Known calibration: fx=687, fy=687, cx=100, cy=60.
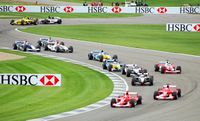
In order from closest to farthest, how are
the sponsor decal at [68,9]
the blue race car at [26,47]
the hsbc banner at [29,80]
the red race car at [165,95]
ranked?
the red race car at [165,95], the hsbc banner at [29,80], the blue race car at [26,47], the sponsor decal at [68,9]

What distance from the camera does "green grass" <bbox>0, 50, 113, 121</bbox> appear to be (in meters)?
35.1

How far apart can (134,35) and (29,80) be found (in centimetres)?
4619

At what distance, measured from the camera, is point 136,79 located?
148 ft

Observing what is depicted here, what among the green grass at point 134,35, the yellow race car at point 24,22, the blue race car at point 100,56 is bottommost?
the green grass at point 134,35

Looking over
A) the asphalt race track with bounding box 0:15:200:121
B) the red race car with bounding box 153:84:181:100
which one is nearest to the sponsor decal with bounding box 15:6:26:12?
the asphalt race track with bounding box 0:15:200:121

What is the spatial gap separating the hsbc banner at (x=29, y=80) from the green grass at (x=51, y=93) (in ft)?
1.61

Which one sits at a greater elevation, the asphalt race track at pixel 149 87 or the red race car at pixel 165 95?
the red race car at pixel 165 95

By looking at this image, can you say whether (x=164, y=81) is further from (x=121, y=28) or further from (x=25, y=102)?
(x=121, y=28)

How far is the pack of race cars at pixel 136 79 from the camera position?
3678cm

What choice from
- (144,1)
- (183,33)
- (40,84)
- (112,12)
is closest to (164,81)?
(40,84)

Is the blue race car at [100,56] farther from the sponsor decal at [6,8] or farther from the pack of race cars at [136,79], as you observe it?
the sponsor decal at [6,8]

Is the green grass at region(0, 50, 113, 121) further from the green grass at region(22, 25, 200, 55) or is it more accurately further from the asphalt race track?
the green grass at region(22, 25, 200, 55)

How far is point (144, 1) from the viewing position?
150 m

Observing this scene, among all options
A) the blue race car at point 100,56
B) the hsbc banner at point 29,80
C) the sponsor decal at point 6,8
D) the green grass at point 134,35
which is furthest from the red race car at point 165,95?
the sponsor decal at point 6,8
